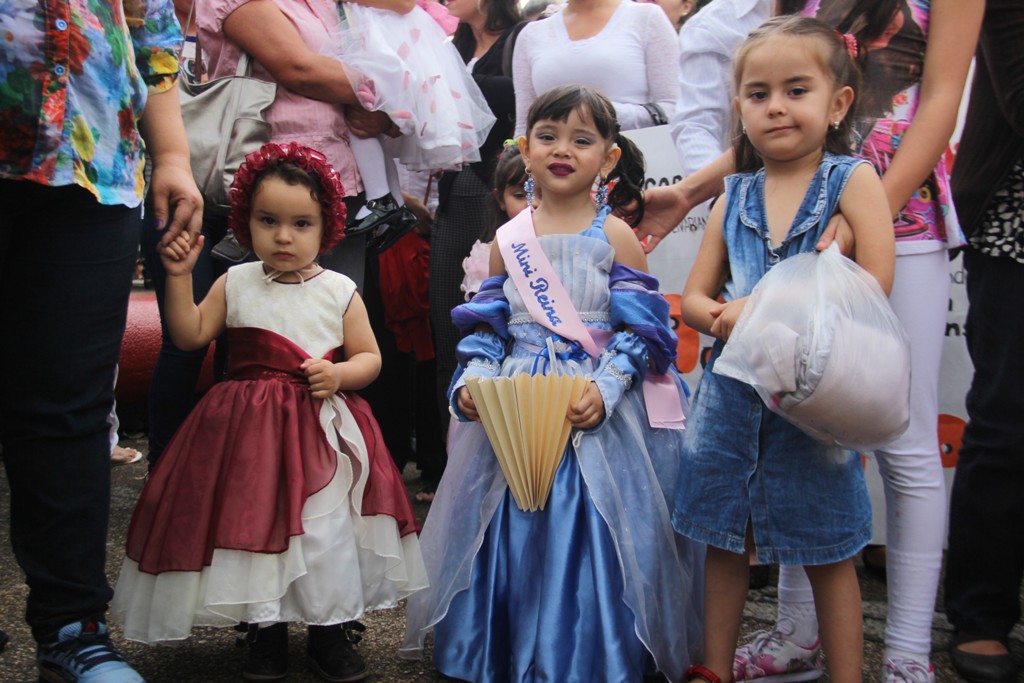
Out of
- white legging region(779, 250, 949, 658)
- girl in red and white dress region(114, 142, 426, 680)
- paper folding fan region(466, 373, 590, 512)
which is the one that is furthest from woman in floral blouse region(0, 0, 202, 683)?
white legging region(779, 250, 949, 658)

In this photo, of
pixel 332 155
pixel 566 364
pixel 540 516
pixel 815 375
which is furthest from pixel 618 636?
pixel 332 155

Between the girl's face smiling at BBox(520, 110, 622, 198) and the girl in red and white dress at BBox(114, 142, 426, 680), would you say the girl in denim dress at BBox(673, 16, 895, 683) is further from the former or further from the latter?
the girl in red and white dress at BBox(114, 142, 426, 680)

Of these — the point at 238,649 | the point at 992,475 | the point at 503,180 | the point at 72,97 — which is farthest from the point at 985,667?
the point at 72,97

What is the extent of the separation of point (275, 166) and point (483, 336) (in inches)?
27.3

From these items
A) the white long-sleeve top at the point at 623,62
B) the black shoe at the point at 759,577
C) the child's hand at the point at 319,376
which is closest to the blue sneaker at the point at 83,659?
the child's hand at the point at 319,376

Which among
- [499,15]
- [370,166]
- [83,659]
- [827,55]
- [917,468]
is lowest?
[83,659]

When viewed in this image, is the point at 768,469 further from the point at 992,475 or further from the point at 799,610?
the point at 992,475

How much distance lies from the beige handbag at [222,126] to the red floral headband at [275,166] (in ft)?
1.59

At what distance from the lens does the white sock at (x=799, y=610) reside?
2.44 meters

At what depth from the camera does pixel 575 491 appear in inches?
95.4

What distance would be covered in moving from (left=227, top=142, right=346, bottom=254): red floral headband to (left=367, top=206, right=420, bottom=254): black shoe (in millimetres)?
1273

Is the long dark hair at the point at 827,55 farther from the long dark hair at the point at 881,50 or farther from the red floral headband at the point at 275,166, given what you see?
the red floral headband at the point at 275,166

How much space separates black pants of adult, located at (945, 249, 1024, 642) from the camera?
2.52 m

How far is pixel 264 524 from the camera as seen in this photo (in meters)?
2.21
